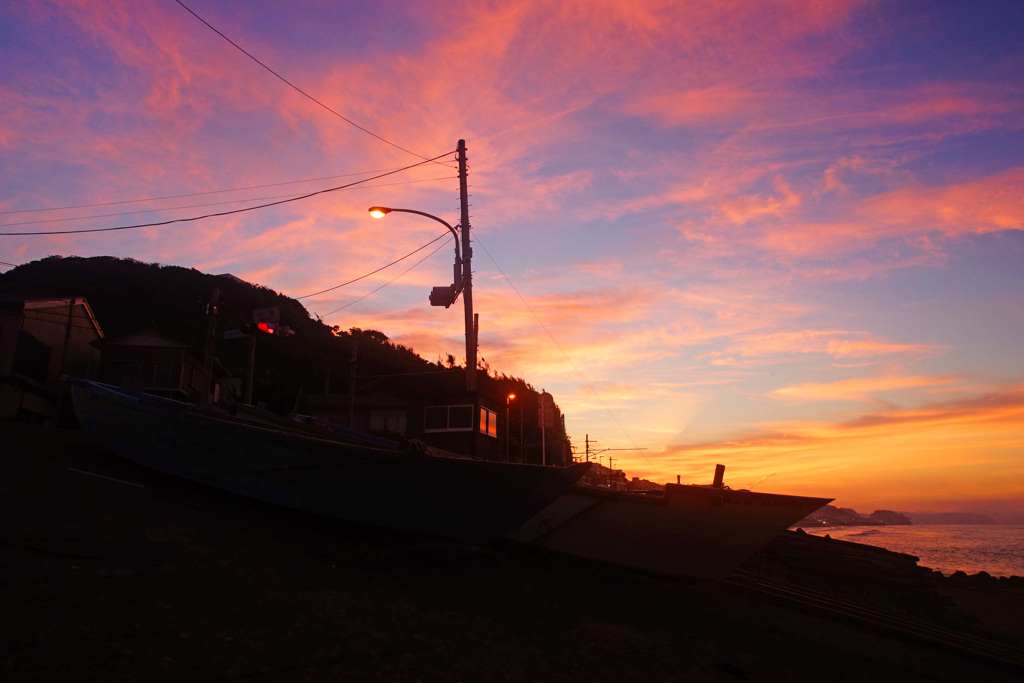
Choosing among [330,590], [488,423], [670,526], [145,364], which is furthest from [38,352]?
[670,526]

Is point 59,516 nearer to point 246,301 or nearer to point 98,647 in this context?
point 98,647

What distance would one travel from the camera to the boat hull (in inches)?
373

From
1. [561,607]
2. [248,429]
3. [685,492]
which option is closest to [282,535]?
[248,429]

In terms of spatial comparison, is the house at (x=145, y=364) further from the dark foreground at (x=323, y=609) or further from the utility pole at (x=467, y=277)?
the dark foreground at (x=323, y=609)

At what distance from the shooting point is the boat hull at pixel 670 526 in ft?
31.1

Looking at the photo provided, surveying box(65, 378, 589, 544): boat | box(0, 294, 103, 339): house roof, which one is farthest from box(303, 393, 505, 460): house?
box(65, 378, 589, 544): boat

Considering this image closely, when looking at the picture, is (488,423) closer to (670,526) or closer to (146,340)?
(146,340)

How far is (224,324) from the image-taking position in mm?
60656

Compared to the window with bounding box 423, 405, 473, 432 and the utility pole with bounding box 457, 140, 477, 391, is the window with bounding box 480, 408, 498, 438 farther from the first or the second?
the utility pole with bounding box 457, 140, 477, 391

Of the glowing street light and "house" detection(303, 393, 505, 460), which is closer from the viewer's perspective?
the glowing street light

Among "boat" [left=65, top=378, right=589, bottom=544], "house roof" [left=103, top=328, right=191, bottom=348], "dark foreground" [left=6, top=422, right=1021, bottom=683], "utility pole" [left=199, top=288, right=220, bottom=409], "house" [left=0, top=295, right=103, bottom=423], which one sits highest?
"house roof" [left=103, top=328, right=191, bottom=348]

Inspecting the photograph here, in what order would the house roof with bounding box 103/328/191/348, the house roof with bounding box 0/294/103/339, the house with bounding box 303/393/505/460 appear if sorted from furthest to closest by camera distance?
1. the house roof with bounding box 103/328/191/348
2. the house with bounding box 303/393/505/460
3. the house roof with bounding box 0/294/103/339

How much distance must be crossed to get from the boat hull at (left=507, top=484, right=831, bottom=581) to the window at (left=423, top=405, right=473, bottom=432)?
668 inches

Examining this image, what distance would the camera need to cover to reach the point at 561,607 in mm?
7480
